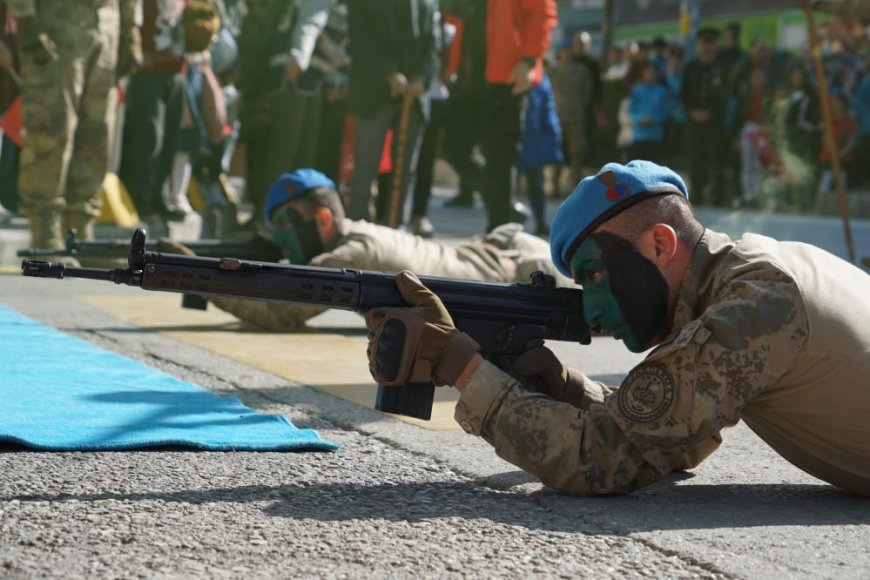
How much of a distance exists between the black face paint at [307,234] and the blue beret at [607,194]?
3428mm

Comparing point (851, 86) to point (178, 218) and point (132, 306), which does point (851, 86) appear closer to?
point (178, 218)

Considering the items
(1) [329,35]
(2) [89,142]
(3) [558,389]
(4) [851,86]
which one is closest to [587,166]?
(4) [851,86]

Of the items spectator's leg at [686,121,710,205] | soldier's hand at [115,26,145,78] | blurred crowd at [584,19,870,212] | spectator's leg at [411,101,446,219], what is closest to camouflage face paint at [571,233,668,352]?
soldier's hand at [115,26,145,78]

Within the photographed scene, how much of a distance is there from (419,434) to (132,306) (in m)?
4.01

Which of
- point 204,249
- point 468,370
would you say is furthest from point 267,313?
point 468,370

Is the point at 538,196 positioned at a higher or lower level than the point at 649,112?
lower

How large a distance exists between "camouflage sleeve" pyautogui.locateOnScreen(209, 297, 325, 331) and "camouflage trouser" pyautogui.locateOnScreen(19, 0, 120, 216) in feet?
7.81

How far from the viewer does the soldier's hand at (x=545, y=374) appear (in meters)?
4.09

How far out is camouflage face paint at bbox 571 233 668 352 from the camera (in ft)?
12.2

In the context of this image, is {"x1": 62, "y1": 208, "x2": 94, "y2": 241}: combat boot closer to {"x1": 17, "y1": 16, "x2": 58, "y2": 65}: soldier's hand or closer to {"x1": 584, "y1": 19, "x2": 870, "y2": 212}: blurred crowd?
{"x1": 17, "y1": 16, "x2": 58, "y2": 65}: soldier's hand

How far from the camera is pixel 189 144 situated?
12.1 m

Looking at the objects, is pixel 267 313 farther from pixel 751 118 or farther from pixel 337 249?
pixel 751 118

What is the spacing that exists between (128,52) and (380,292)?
6.67 metres

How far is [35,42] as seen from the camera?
9.30 m
